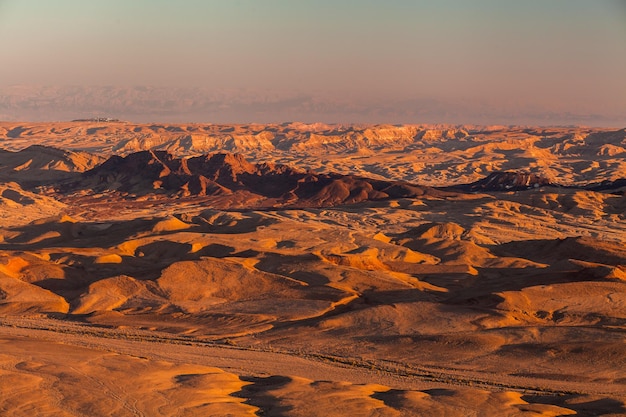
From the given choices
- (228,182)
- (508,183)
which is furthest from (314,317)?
(508,183)

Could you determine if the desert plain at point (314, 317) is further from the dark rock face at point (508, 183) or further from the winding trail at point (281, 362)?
the dark rock face at point (508, 183)

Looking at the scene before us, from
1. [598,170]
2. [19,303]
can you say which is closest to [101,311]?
[19,303]

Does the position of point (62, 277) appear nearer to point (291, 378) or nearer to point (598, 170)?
point (291, 378)

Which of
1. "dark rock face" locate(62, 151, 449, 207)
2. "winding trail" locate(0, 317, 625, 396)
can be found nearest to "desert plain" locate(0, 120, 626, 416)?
"winding trail" locate(0, 317, 625, 396)

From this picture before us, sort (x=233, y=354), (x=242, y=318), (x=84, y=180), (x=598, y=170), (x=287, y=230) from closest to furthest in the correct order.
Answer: (x=233, y=354) → (x=242, y=318) → (x=287, y=230) → (x=84, y=180) → (x=598, y=170)

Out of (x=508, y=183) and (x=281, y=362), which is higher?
(x=508, y=183)

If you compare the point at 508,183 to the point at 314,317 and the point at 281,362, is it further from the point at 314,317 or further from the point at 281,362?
the point at 281,362
